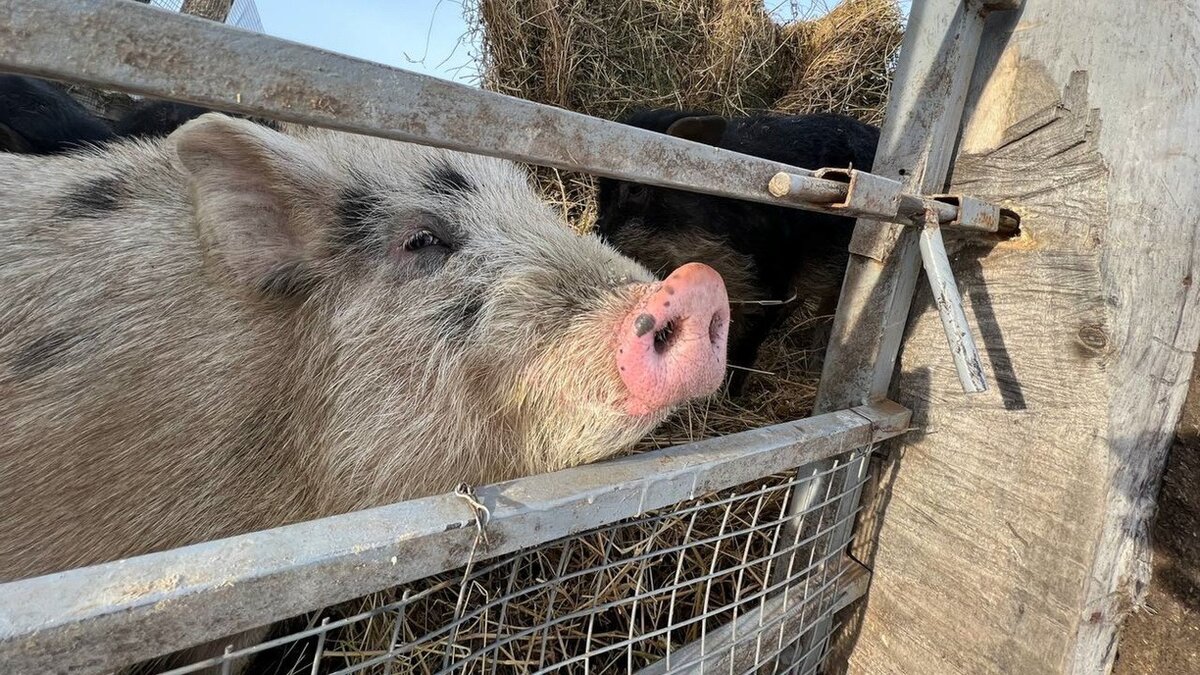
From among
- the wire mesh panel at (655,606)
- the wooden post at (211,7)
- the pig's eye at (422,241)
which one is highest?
the wooden post at (211,7)

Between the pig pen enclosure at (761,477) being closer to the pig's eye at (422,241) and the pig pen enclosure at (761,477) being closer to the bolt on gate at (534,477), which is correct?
the bolt on gate at (534,477)

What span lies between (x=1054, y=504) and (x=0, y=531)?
2729mm

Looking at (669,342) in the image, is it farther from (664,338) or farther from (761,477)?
(761,477)

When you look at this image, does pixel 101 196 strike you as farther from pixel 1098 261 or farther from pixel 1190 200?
pixel 1190 200

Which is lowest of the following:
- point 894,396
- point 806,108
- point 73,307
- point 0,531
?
point 0,531

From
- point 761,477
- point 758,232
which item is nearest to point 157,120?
point 758,232

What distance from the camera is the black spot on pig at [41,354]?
1.78 m

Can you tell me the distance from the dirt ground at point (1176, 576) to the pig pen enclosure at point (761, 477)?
0.25ft

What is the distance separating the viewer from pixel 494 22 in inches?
222

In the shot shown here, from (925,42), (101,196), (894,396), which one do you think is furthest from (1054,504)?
(101,196)

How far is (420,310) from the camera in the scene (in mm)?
1849

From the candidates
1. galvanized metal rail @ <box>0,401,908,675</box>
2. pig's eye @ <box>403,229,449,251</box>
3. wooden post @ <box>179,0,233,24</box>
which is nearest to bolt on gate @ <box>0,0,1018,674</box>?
galvanized metal rail @ <box>0,401,908,675</box>

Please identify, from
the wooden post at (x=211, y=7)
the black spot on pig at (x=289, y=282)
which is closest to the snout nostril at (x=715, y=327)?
the black spot on pig at (x=289, y=282)

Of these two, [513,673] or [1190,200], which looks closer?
[1190,200]
